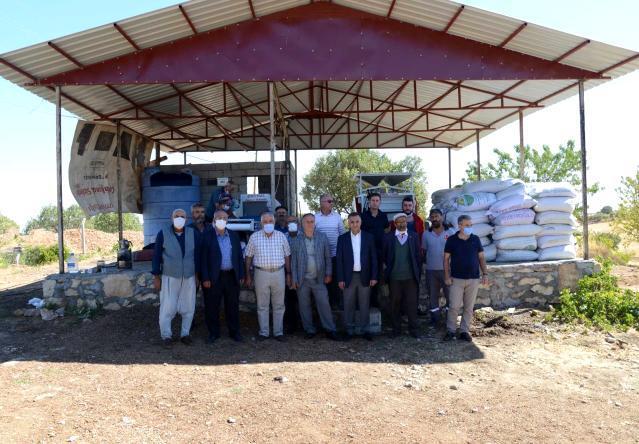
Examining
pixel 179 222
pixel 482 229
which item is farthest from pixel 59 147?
pixel 482 229

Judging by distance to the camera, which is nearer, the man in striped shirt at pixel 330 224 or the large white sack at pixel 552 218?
the man in striped shirt at pixel 330 224

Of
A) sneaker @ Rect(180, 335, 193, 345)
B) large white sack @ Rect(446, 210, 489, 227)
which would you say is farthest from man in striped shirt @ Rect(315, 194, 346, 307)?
large white sack @ Rect(446, 210, 489, 227)

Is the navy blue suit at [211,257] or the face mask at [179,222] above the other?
the face mask at [179,222]

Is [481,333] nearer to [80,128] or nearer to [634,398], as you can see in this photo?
[634,398]

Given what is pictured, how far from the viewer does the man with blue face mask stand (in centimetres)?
598

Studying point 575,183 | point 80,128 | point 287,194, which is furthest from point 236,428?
point 575,183

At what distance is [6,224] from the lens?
115 feet

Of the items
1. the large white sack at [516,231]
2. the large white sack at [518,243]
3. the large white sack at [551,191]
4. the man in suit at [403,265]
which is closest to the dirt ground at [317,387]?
the man in suit at [403,265]

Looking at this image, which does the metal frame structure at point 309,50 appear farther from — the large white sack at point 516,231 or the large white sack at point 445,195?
the large white sack at point 445,195

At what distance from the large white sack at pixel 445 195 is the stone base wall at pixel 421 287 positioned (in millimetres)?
1467

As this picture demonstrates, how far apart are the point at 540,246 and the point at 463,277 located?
8.69ft

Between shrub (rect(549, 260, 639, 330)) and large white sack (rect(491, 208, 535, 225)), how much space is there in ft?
3.85

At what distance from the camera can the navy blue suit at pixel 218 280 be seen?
5961 millimetres

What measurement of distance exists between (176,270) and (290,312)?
5.16 ft
